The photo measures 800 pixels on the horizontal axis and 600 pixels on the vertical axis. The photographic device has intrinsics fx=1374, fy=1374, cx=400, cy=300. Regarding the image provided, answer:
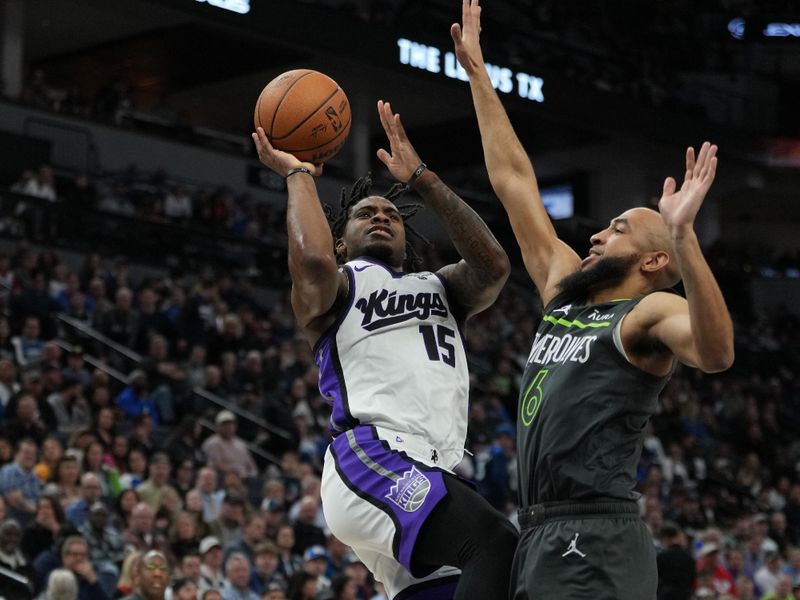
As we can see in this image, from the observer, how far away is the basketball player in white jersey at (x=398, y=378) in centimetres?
480

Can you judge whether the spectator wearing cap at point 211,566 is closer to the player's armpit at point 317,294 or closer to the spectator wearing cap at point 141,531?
the spectator wearing cap at point 141,531

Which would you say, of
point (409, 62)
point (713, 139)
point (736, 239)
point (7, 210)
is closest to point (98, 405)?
point (7, 210)

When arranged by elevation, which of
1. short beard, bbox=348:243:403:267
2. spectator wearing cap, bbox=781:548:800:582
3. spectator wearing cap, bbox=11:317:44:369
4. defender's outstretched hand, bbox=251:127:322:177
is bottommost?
spectator wearing cap, bbox=781:548:800:582

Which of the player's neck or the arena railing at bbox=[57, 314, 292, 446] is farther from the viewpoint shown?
the arena railing at bbox=[57, 314, 292, 446]

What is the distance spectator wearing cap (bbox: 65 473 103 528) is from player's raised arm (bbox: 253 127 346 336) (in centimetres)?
579

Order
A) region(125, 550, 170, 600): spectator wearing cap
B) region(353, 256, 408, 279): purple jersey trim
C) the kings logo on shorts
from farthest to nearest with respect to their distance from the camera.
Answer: region(125, 550, 170, 600): spectator wearing cap < region(353, 256, 408, 279): purple jersey trim < the kings logo on shorts

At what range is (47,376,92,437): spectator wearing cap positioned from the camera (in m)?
12.6

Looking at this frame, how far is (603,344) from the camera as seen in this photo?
4.48 metres

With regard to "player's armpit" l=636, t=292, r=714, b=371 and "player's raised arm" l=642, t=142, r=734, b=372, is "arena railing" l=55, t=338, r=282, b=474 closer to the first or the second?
"player's armpit" l=636, t=292, r=714, b=371

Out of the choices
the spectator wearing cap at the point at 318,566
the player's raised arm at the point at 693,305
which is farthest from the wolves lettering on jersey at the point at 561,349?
the spectator wearing cap at the point at 318,566

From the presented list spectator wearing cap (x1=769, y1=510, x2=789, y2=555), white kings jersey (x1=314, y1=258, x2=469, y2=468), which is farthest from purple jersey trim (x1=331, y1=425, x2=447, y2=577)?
spectator wearing cap (x1=769, y1=510, x2=789, y2=555)

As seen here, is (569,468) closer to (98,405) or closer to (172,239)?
(98,405)

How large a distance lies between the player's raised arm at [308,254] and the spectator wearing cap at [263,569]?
6.04m

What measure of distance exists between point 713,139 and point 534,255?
83.0 feet
